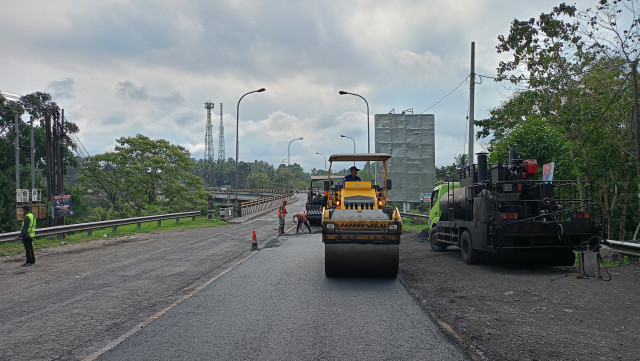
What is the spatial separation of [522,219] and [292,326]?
22.1ft

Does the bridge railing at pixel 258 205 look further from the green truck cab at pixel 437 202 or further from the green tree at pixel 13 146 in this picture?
the green truck cab at pixel 437 202

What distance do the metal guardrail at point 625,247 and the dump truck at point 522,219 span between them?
2.91 ft

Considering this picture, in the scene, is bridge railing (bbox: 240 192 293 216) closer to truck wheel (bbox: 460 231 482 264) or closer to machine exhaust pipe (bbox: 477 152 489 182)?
truck wheel (bbox: 460 231 482 264)

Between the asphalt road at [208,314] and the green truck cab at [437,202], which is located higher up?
the green truck cab at [437,202]

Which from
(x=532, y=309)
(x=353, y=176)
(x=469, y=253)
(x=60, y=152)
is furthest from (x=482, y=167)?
(x=60, y=152)

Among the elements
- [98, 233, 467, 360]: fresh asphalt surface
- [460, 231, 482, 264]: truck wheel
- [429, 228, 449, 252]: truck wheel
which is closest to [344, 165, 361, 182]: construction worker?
[460, 231, 482, 264]: truck wheel

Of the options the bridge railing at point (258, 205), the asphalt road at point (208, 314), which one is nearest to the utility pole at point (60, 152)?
the asphalt road at point (208, 314)

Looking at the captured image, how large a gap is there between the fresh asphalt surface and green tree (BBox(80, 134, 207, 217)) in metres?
30.8

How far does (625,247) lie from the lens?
11164 mm

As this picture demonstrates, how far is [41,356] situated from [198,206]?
36.6 metres

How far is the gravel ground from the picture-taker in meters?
4.90

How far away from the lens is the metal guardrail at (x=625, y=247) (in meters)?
10.7

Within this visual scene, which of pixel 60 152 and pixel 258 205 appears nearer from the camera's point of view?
pixel 60 152

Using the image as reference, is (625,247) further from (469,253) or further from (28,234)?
(28,234)
